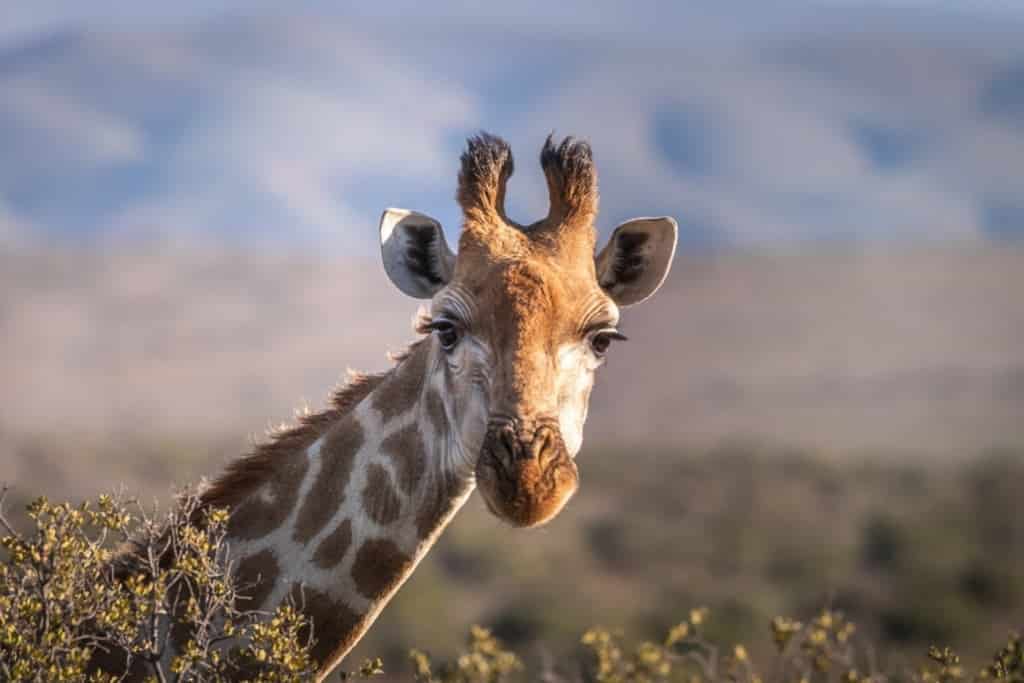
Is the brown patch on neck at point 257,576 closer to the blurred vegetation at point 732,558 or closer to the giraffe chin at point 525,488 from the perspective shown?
the giraffe chin at point 525,488

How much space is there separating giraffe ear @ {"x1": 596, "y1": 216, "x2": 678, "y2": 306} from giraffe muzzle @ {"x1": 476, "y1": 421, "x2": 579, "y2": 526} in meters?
1.72

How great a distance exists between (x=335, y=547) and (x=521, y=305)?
176 cm

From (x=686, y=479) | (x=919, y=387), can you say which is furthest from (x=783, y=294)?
(x=686, y=479)

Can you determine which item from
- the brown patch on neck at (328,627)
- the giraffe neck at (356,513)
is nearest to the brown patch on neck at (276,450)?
the giraffe neck at (356,513)

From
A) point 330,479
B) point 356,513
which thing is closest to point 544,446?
point 356,513

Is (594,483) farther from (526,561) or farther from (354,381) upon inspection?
(354,381)

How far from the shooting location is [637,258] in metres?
8.53

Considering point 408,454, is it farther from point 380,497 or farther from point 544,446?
point 544,446

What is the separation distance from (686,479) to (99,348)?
87063 mm

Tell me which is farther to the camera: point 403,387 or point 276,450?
point 276,450

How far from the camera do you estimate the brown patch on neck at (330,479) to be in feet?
26.0

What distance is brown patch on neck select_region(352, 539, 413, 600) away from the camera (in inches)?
303

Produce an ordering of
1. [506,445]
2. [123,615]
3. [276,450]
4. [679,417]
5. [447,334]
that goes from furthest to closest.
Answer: [679,417], [276,450], [447,334], [123,615], [506,445]

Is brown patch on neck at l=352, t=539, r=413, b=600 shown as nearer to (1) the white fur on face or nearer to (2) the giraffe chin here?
(2) the giraffe chin
